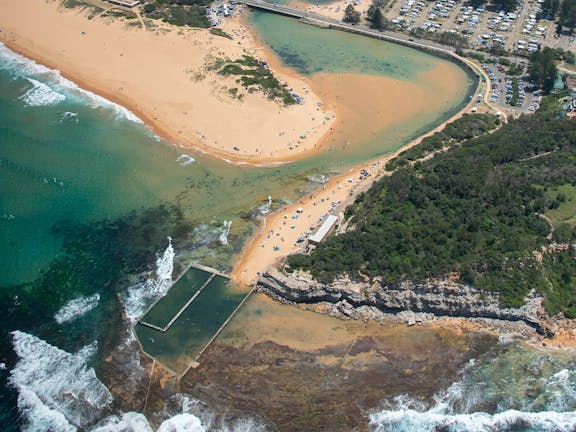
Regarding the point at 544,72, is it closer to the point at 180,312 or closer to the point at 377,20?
the point at 377,20

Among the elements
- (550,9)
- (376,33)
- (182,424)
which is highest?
(550,9)

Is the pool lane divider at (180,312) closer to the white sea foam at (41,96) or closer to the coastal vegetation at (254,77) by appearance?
the coastal vegetation at (254,77)

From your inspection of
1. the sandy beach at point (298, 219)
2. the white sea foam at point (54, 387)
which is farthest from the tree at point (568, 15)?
the white sea foam at point (54, 387)

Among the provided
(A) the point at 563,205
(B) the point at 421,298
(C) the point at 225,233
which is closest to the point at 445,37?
(A) the point at 563,205

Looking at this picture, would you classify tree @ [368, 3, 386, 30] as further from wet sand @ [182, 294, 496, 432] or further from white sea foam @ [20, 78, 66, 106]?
wet sand @ [182, 294, 496, 432]

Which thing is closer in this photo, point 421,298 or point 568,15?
point 421,298

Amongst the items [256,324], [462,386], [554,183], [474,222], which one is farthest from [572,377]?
[256,324]

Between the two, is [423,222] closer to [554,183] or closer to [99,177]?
[554,183]
